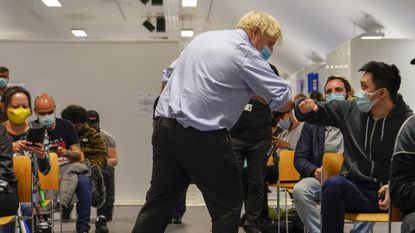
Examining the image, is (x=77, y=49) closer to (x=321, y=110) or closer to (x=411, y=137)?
(x=321, y=110)

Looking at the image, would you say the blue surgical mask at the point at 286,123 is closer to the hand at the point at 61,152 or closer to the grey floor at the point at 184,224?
the grey floor at the point at 184,224

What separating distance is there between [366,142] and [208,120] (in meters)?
1.11

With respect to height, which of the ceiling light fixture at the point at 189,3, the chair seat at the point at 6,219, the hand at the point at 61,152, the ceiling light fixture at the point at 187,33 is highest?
the ceiling light fixture at the point at 189,3

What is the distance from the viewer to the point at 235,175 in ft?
9.64

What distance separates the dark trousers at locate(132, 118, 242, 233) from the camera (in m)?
2.88

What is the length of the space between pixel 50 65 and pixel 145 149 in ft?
5.23

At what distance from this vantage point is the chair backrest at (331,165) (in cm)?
378

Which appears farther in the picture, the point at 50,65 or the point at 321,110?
the point at 50,65

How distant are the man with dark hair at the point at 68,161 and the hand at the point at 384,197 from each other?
8.63 feet

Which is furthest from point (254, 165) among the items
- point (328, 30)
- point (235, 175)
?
Answer: point (328, 30)

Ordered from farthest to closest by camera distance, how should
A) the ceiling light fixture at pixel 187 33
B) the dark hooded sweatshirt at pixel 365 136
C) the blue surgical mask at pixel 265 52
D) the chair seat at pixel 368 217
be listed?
the ceiling light fixture at pixel 187 33
the dark hooded sweatshirt at pixel 365 136
the chair seat at pixel 368 217
the blue surgical mask at pixel 265 52

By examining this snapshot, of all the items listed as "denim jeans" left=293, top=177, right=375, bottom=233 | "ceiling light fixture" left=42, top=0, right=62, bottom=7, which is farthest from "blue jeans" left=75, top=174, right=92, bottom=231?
"ceiling light fixture" left=42, top=0, right=62, bottom=7

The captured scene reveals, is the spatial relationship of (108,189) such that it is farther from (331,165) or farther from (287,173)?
(331,165)

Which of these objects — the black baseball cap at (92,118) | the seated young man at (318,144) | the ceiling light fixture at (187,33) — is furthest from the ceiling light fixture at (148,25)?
the seated young man at (318,144)
